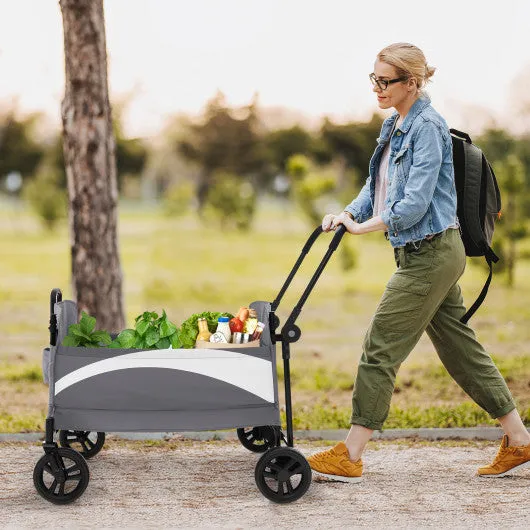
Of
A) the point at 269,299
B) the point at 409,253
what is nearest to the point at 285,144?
the point at 269,299

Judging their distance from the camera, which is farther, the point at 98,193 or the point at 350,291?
the point at 350,291

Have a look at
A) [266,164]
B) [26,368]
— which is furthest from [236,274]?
[26,368]

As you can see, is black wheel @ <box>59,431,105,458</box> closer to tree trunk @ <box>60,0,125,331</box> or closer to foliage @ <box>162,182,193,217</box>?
tree trunk @ <box>60,0,125,331</box>

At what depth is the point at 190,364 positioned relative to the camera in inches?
163

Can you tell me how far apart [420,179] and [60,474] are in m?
1.92

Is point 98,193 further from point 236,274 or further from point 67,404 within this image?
point 236,274

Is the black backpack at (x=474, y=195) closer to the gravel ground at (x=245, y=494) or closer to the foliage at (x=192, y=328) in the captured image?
the gravel ground at (x=245, y=494)

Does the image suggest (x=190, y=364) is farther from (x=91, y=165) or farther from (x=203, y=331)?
(x=91, y=165)

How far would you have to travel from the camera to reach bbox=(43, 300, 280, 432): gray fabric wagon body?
162 inches

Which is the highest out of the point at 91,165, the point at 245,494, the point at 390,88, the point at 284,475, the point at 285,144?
the point at 285,144

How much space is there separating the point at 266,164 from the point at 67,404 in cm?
2972

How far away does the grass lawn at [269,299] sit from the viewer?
22.1 feet

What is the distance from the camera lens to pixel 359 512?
405cm

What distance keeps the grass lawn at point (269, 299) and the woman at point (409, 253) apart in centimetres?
137
